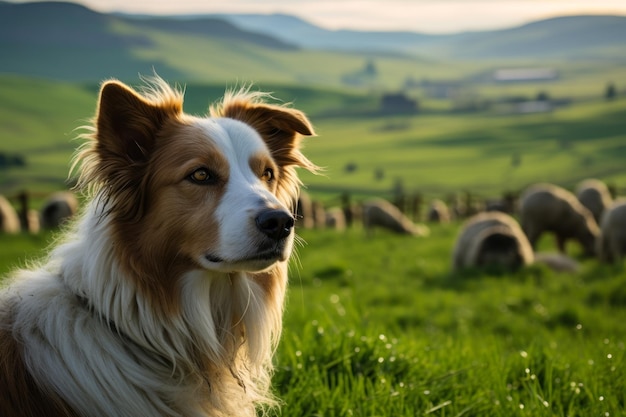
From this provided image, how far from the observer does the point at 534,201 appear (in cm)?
2158

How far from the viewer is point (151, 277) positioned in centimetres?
374

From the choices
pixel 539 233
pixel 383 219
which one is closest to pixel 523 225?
pixel 539 233

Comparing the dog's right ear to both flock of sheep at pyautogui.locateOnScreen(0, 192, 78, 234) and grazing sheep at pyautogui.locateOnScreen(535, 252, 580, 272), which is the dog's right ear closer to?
grazing sheep at pyautogui.locateOnScreen(535, 252, 580, 272)

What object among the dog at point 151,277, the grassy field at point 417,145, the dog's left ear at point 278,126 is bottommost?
the grassy field at point 417,145

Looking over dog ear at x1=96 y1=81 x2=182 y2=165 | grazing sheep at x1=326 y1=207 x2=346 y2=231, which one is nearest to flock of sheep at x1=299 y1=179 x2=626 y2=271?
grazing sheep at x1=326 y1=207 x2=346 y2=231

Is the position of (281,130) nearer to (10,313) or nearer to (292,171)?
(292,171)

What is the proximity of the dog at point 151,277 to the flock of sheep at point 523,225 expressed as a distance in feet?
41.4

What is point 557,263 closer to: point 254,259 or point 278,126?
point 278,126

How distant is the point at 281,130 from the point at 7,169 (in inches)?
4035

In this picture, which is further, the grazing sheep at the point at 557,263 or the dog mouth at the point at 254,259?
the grazing sheep at the point at 557,263

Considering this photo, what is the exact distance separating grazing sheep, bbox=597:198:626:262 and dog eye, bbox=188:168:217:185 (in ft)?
50.2

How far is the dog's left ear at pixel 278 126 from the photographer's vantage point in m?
4.52

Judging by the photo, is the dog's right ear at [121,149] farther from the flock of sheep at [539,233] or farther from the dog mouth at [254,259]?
the flock of sheep at [539,233]

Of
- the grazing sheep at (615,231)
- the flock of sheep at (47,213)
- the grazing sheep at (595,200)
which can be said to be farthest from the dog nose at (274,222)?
the grazing sheep at (595,200)
